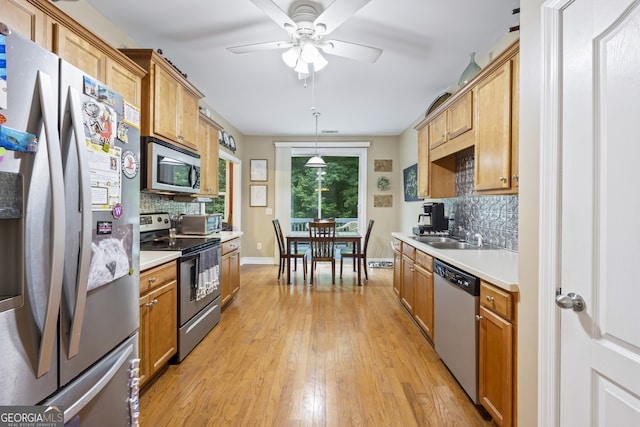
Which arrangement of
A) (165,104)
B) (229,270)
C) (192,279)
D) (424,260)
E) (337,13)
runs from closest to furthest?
(337,13)
(192,279)
(165,104)
(424,260)
(229,270)

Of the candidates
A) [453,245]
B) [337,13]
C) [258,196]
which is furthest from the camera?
[258,196]

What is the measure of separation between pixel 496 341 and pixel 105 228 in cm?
188

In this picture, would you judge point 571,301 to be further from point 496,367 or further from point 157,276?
point 157,276

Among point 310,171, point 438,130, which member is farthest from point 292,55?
point 310,171

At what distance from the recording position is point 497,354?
1.51 metres

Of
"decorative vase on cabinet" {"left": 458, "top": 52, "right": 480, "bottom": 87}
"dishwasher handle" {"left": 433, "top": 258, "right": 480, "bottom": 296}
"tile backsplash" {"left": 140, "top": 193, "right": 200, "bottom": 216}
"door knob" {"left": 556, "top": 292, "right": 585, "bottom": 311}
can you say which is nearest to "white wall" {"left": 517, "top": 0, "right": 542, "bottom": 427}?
"door knob" {"left": 556, "top": 292, "right": 585, "bottom": 311}

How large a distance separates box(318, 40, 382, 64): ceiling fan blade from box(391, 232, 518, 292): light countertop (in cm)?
158

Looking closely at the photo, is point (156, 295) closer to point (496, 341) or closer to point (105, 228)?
point (105, 228)

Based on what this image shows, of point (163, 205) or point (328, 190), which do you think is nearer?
point (163, 205)

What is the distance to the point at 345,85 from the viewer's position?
11.8 feet

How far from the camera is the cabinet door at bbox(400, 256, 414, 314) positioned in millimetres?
3061

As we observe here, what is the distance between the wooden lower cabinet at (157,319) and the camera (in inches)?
70.9

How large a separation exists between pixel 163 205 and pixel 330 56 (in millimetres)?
2311

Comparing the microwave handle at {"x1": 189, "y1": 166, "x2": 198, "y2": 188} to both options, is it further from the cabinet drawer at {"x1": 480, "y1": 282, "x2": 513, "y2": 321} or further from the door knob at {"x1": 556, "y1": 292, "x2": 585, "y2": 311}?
the door knob at {"x1": 556, "y1": 292, "x2": 585, "y2": 311}
